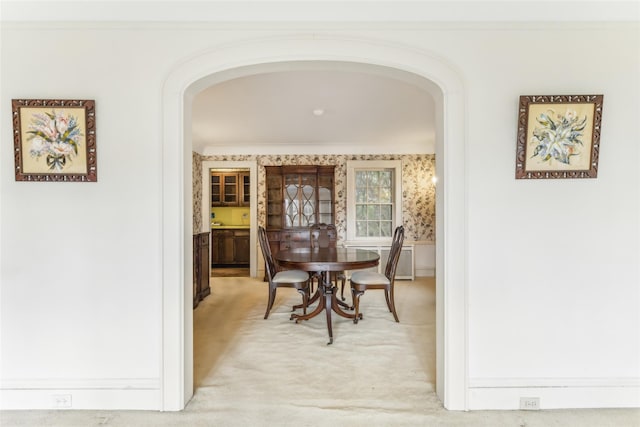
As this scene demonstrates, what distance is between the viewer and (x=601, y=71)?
6.66 ft

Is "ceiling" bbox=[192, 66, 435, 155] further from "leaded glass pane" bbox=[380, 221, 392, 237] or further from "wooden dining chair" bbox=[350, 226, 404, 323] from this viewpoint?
"wooden dining chair" bbox=[350, 226, 404, 323]

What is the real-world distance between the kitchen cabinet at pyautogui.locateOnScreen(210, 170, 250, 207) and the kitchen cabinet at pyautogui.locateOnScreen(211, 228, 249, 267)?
2.00 feet

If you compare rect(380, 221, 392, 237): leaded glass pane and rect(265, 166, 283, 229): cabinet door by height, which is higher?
rect(265, 166, 283, 229): cabinet door

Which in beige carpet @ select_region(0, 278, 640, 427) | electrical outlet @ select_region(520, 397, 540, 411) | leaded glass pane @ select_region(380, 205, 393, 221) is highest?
leaded glass pane @ select_region(380, 205, 393, 221)

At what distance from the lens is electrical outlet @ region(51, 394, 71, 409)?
2.03 meters

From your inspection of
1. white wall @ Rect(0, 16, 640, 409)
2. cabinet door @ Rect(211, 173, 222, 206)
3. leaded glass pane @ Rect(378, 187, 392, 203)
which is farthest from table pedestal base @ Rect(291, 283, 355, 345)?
cabinet door @ Rect(211, 173, 222, 206)

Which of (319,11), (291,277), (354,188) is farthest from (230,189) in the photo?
(319,11)

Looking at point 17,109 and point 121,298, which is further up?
point 17,109

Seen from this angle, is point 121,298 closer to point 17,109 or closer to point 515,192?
point 17,109

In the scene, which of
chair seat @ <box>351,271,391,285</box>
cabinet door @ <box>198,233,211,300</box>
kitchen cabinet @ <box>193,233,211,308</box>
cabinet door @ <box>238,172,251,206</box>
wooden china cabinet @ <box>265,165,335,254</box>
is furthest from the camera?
cabinet door @ <box>238,172,251,206</box>

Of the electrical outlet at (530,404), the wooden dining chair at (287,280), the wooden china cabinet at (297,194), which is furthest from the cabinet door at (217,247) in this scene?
the electrical outlet at (530,404)

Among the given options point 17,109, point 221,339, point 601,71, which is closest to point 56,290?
point 17,109

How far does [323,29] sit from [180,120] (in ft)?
3.34

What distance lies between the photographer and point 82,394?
2.04 metres
